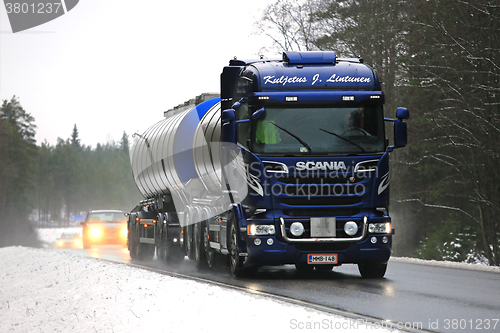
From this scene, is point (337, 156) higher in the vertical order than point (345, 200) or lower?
higher

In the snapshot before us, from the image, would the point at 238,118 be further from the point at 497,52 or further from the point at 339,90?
the point at 497,52

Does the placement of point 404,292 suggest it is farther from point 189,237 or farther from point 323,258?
point 189,237

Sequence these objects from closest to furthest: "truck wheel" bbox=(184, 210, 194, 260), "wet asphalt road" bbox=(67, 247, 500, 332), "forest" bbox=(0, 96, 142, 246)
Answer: "wet asphalt road" bbox=(67, 247, 500, 332) → "truck wheel" bbox=(184, 210, 194, 260) → "forest" bbox=(0, 96, 142, 246)

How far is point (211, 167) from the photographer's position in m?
15.3

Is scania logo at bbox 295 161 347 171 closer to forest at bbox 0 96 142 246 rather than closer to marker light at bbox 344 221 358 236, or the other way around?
marker light at bbox 344 221 358 236

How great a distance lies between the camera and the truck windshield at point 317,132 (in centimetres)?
1198

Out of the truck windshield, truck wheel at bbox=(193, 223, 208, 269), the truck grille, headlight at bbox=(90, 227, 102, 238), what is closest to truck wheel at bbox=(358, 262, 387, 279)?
the truck grille

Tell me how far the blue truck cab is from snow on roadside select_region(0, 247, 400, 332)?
5.39ft

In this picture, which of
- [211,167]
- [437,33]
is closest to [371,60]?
[437,33]

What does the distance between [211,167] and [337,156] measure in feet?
13.6

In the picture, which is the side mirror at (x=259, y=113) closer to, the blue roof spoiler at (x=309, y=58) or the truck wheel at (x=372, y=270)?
the blue roof spoiler at (x=309, y=58)

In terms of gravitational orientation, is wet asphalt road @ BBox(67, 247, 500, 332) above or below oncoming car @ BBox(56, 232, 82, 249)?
above

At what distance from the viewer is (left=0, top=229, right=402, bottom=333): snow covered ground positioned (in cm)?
785

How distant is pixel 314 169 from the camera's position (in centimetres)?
1178
